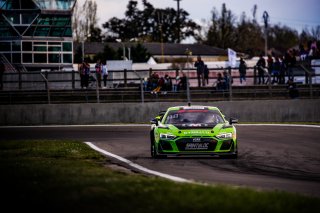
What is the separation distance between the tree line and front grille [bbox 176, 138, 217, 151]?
8854 centimetres

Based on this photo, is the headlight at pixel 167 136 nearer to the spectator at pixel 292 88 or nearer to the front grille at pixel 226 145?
the front grille at pixel 226 145

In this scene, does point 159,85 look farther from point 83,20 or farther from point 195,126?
point 83,20

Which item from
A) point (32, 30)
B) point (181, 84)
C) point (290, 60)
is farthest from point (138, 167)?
point (32, 30)

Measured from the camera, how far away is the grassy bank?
7691 millimetres

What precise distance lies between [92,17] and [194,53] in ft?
60.7

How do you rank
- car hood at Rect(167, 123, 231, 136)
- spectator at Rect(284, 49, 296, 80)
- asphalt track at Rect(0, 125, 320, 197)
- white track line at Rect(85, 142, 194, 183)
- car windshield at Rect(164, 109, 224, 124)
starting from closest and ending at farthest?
white track line at Rect(85, 142, 194, 183) < asphalt track at Rect(0, 125, 320, 197) < car hood at Rect(167, 123, 231, 136) < car windshield at Rect(164, 109, 224, 124) < spectator at Rect(284, 49, 296, 80)

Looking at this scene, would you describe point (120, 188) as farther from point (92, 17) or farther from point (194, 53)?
point (194, 53)

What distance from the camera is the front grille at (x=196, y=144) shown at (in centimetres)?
1653

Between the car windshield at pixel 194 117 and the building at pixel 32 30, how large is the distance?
38.3m

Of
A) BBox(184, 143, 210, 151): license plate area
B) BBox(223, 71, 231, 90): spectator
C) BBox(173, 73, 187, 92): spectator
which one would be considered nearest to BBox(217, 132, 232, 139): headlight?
BBox(184, 143, 210, 151): license plate area

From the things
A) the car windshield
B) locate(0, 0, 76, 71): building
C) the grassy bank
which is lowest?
the grassy bank

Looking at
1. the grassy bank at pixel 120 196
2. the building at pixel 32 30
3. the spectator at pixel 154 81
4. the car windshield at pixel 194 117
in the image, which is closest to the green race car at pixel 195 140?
the car windshield at pixel 194 117

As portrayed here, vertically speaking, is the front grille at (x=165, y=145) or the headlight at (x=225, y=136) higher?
the headlight at (x=225, y=136)

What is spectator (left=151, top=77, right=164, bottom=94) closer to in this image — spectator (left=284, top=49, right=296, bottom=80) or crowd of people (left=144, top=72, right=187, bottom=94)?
crowd of people (left=144, top=72, right=187, bottom=94)
